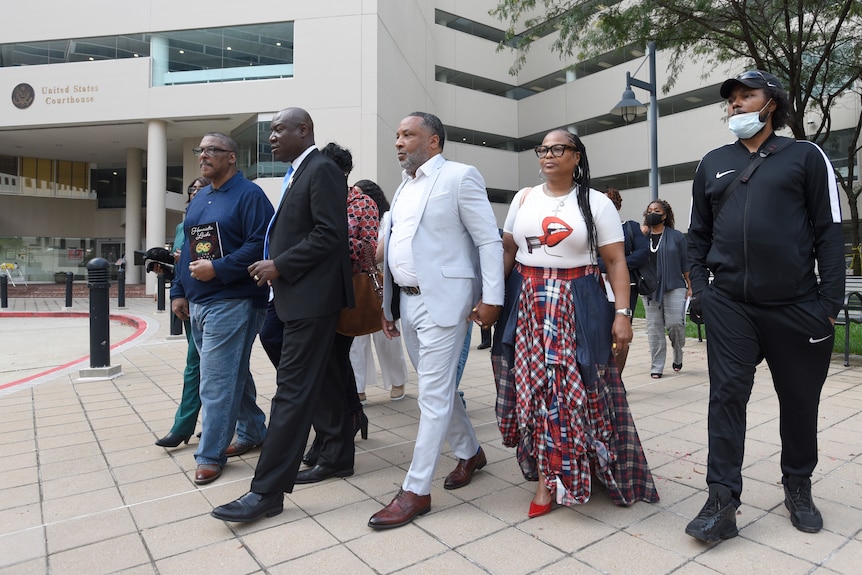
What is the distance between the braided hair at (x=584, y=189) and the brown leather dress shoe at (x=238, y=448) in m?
2.68

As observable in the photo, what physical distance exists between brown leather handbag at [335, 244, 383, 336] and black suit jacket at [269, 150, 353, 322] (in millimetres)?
389

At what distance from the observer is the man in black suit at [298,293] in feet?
9.39

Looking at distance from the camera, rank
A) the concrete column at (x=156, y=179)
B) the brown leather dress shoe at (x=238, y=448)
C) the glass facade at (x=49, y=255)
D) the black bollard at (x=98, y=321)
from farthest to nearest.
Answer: the glass facade at (x=49, y=255) → the concrete column at (x=156, y=179) → the black bollard at (x=98, y=321) → the brown leather dress shoe at (x=238, y=448)

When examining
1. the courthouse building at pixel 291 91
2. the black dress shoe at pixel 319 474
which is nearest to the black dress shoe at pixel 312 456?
the black dress shoe at pixel 319 474

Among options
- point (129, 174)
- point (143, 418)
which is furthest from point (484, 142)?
point (143, 418)

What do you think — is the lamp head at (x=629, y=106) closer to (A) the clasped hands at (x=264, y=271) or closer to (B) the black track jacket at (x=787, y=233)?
(B) the black track jacket at (x=787, y=233)

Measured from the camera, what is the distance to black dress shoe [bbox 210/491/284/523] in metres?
2.73

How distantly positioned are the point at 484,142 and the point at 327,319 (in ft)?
96.6

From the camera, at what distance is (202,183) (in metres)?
4.57

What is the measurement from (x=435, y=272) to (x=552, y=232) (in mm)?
628

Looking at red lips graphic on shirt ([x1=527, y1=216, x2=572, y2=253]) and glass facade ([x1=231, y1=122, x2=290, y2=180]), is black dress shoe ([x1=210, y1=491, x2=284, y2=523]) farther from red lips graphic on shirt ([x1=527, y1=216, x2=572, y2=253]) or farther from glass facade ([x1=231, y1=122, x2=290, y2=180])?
glass facade ([x1=231, y1=122, x2=290, y2=180])

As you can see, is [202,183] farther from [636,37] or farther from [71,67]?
[71,67]

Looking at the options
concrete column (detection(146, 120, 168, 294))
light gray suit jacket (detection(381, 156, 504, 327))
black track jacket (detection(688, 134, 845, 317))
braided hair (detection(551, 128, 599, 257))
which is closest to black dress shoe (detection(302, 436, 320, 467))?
light gray suit jacket (detection(381, 156, 504, 327))

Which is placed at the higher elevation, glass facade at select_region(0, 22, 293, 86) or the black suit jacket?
glass facade at select_region(0, 22, 293, 86)
